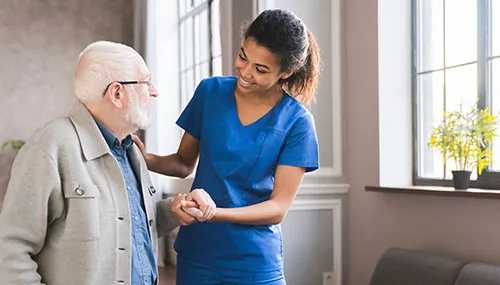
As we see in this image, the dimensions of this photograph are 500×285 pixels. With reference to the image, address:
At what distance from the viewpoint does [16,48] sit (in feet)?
23.6

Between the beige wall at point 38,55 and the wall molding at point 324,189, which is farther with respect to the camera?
the beige wall at point 38,55

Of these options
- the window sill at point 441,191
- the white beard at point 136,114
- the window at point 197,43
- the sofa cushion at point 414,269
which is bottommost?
the sofa cushion at point 414,269

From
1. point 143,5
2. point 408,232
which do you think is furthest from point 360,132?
point 143,5

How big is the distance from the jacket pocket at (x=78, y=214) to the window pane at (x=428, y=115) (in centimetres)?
213

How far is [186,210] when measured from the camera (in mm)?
2014

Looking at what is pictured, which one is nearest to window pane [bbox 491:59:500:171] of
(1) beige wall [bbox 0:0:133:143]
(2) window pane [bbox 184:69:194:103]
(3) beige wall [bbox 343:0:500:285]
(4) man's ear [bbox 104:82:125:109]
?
(3) beige wall [bbox 343:0:500:285]

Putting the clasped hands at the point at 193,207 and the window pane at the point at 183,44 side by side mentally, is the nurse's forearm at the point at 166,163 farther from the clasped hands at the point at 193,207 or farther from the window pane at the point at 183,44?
the window pane at the point at 183,44

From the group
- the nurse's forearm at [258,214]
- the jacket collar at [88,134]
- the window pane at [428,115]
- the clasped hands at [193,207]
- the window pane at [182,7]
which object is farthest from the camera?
the window pane at [182,7]

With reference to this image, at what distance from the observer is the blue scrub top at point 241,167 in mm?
2236

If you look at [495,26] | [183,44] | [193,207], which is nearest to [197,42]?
[183,44]

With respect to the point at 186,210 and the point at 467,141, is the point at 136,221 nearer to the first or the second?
the point at 186,210

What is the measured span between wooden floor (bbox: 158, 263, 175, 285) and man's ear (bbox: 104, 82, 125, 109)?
3.56m

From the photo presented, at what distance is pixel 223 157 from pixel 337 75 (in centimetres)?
175

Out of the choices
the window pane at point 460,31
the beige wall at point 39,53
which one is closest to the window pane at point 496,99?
the window pane at point 460,31
